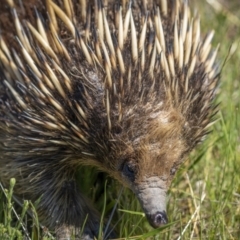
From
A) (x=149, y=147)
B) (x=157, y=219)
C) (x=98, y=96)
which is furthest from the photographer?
(x=98, y=96)

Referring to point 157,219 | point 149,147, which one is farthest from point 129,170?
point 157,219

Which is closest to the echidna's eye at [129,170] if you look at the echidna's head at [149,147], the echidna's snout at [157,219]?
the echidna's head at [149,147]

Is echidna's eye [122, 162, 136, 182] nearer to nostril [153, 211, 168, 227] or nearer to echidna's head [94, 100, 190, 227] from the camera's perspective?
echidna's head [94, 100, 190, 227]

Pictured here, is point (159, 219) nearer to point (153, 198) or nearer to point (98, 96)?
point (153, 198)

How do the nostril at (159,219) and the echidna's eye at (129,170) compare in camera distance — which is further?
the echidna's eye at (129,170)

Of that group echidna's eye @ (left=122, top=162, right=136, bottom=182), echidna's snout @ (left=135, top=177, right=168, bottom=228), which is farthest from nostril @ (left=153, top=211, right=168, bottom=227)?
echidna's eye @ (left=122, top=162, right=136, bottom=182)

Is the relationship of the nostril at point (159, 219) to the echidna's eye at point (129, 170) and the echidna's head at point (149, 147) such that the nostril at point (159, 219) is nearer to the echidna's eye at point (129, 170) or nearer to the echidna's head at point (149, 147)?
the echidna's head at point (149, 147)

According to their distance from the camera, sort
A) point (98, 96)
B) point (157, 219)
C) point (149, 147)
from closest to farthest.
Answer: point (157, 219) → point (149, 147) → point (98, 96)

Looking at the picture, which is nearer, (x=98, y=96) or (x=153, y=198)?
(x=153, y=198)
